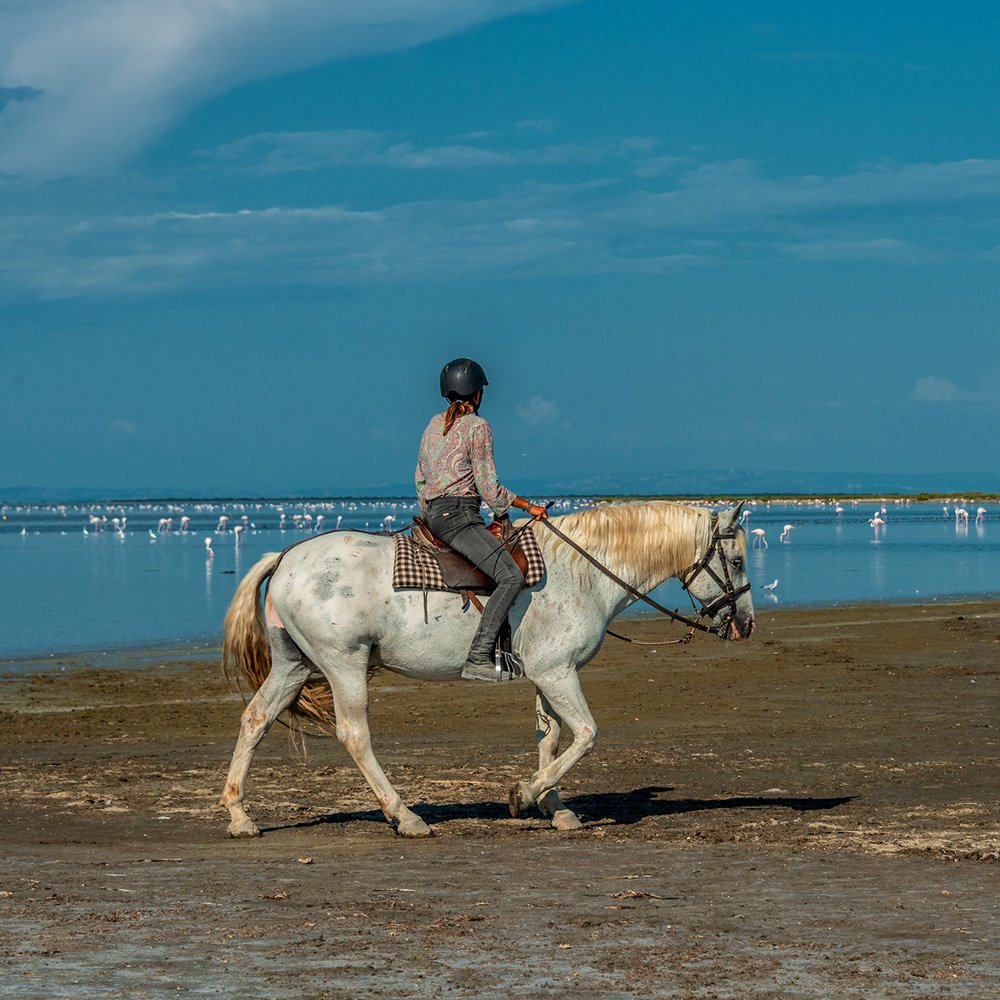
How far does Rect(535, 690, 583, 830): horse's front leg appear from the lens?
423 inches

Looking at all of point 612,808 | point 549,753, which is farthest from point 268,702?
point 612,808

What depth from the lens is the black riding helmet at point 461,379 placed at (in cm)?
1055

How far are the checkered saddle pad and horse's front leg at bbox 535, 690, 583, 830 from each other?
933 millimetres

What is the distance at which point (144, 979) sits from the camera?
6340mm

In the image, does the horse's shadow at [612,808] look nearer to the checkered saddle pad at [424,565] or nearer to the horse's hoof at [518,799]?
the horse's hoof at [518,799]

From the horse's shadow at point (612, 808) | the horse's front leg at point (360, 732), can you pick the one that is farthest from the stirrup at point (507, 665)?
the horse's shadow at point (612, 808)

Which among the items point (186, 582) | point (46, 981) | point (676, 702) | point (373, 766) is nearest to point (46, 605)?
point (186, 582)

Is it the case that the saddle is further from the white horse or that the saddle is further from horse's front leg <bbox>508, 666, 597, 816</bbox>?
horse's front leg <bbox>508, 666, 597, 816</bbox>

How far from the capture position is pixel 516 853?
9617 millimetres

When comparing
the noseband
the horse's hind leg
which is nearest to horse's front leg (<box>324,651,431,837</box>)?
the horse's hind leg

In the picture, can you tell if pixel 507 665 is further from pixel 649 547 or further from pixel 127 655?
pixel 127 655

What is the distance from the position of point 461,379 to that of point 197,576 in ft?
117

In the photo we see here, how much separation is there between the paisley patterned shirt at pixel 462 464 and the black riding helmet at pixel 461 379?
6.5 inches

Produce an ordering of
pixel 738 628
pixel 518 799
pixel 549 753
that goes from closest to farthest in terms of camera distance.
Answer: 1. pixel 518 799
2. pixel 549 753
3. pixel 738 628
